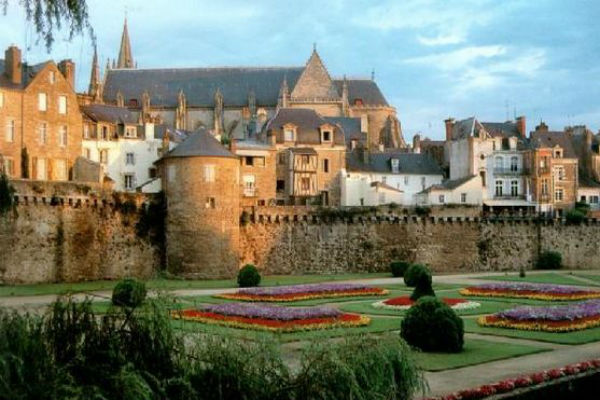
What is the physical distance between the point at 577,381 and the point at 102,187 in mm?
39130

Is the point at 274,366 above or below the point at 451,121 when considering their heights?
below

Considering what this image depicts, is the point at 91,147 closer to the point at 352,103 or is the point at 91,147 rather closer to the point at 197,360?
the point at 352,103

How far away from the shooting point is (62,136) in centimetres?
5866

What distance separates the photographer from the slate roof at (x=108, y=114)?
221 feet

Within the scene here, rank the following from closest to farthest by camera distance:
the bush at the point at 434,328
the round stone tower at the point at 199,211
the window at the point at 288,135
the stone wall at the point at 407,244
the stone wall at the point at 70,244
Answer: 1. the bush at the point at 434,328
2. the stone wall at the point at 70,244
3. the round stone tower at the point at 199,211
4. the stone wall at the point at 407,244
5. the window at the point at 288,135

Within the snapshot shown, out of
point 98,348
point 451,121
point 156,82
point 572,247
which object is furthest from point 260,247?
point 98,348

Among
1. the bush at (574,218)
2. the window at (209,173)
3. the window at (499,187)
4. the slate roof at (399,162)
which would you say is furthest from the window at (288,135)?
the bush at (574,218)

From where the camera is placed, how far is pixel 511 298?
36062mm

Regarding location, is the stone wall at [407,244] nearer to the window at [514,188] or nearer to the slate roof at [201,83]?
the window at [514,188]

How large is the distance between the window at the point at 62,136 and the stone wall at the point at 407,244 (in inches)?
560

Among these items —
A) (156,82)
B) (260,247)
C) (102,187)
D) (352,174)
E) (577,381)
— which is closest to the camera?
(577,381)

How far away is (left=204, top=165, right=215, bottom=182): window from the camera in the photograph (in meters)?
52.6

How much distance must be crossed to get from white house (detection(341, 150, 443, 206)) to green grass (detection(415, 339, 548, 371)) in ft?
161

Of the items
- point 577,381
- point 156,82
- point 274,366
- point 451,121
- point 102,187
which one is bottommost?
point 577,381
